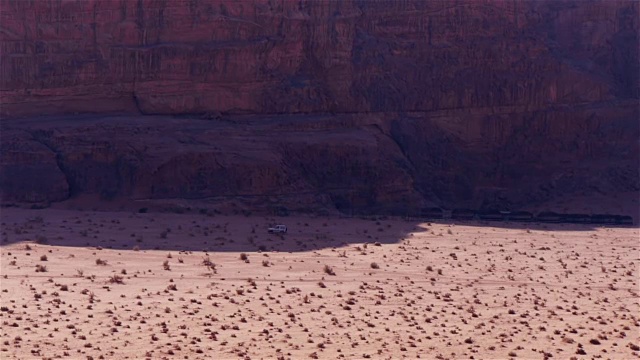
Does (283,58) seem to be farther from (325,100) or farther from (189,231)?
(189,231)

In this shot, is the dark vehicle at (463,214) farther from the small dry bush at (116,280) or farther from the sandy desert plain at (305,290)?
the small dry bush at (116,280)

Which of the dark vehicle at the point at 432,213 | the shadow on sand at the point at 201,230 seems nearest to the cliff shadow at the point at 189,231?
the shadow on sand at the point at 201,230

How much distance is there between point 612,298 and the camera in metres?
24.4

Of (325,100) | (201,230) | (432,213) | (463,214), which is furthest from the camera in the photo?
(325,100)

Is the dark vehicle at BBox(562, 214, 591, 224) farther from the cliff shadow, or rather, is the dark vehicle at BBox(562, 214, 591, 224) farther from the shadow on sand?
the cliff shadow

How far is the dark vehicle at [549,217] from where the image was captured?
40.5 metres

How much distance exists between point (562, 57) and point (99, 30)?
18891mm

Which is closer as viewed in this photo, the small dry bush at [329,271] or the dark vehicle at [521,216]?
the small dry bush at [329,271]

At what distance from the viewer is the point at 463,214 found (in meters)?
41.2

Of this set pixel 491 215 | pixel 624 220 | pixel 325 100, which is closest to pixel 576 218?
pixel 624 220

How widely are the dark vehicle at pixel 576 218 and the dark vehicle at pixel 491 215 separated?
7.39ft

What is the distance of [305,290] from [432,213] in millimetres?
17782

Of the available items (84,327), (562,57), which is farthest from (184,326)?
(562,57)

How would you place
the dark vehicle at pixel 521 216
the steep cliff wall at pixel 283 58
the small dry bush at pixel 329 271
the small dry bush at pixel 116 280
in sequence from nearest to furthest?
the small dry bush at pixel 116 280 < the small dry bush at pixel 329 271 < the dark vehicle at pixel 521 216 < the steep cliff wall at pixel 283 58
